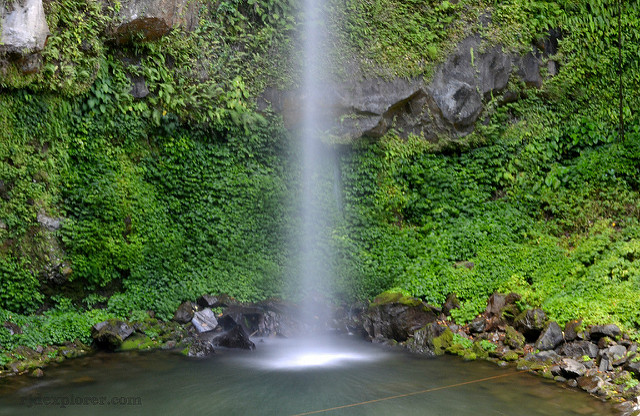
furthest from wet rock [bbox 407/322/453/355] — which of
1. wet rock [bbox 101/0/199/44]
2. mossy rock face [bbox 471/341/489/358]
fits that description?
wet rock [bbox 101/0/199/44]

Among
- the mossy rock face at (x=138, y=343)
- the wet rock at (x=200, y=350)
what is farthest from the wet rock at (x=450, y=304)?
the mossy rock face at (x=138, y=343)

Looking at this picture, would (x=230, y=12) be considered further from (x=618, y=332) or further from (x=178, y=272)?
(x=618, y=332)

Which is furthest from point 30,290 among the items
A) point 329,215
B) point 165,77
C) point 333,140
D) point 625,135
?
point 625,135

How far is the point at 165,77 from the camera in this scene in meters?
11.2

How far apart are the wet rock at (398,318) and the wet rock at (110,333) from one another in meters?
4.71

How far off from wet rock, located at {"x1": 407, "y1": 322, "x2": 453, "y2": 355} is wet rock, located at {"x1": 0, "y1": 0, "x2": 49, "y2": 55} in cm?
891

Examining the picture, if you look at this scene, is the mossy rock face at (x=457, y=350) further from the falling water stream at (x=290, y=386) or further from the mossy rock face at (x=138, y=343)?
the mossy rock face at (x=138, y=343)

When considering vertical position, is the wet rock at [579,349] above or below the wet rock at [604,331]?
below

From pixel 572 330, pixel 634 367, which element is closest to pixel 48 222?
pixel 572 330

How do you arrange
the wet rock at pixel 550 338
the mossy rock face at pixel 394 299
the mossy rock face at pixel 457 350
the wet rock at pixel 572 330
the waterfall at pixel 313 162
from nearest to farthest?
the wet rock at pixel 572 330, the wet rock at pixel 550 338, the mossy rock face at pixel 457 350, the mossy rock face at pixel 394 299, the waterfall at pixel 313 162

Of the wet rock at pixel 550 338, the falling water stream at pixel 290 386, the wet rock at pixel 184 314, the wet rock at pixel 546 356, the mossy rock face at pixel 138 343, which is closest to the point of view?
the falling water stream at pixel 290 386

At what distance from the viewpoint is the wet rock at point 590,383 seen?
6.63 meters

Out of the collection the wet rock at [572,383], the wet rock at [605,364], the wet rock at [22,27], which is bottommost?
the wet rock at [572,383]

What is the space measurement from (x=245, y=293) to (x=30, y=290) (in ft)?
13.7
